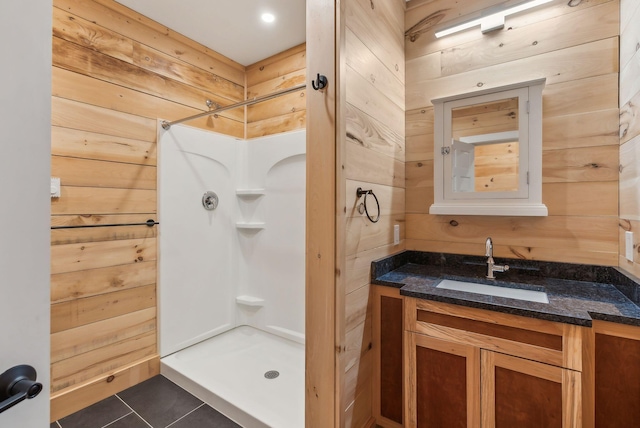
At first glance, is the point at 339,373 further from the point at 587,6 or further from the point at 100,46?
the point at 100,46

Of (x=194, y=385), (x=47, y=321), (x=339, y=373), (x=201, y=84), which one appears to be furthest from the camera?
(x=201, y=84)

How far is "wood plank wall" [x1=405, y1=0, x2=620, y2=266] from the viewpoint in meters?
1.59

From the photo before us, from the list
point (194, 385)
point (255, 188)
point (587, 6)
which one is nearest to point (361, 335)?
point (194, 385)

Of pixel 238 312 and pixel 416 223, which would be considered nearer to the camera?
pixel 416 223

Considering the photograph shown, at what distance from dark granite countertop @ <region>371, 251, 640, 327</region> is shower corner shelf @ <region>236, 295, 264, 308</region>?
4.90ft

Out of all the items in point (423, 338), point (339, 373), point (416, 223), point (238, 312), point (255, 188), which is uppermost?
point (255, 188)

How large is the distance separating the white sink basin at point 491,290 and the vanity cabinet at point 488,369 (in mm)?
212

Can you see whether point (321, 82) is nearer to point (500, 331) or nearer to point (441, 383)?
point (500, 331)

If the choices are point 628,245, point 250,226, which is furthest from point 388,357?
Answer: point 250,226

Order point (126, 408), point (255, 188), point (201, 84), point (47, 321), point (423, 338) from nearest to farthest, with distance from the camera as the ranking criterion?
point (47, 321), point (423, 338), point (126, 408), point (201, 84), point (255, 188)

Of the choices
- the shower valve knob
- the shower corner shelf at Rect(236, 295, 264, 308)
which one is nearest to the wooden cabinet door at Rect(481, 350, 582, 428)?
the shower corner shelf at Rect(236, 295, 264, 308)

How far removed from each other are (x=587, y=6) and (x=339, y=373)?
7.51 feet

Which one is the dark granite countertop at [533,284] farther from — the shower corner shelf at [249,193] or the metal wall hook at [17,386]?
the shower corner shelf at [249,193]

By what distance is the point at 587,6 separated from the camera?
1.63m
